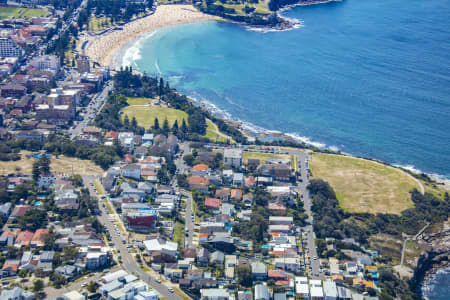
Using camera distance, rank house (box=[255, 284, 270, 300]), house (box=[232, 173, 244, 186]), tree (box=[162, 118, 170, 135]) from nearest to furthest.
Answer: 1. house (box=[255, 284, 270, 300])
2. house (box=[232, 173, 244, 186])
3. tree (box=[162, 118, 170, 135])

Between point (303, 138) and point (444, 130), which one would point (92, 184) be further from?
point (444, 130)

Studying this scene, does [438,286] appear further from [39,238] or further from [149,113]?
[149,113]

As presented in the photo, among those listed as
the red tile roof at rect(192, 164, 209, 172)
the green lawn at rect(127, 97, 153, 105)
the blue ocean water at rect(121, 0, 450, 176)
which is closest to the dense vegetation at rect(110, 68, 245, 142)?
the green lawn at rect(127, 97, 153, 105)

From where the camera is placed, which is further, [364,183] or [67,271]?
[364,183]

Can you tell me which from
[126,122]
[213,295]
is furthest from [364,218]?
[126,122]

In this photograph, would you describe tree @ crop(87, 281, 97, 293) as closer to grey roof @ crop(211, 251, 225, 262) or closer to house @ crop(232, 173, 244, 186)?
grey roof @ crop(211, 251, 225, 262)

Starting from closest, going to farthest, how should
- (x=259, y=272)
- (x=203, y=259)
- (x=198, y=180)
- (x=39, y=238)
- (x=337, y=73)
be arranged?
(x=259, y=272) < (x=203, y=259) < (x=39, y=238) < (x=198, y=180) < (x=337, y=73)

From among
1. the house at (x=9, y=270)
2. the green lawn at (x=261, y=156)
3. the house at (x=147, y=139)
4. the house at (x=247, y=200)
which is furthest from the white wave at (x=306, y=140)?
the house at (x=9, y=270)
